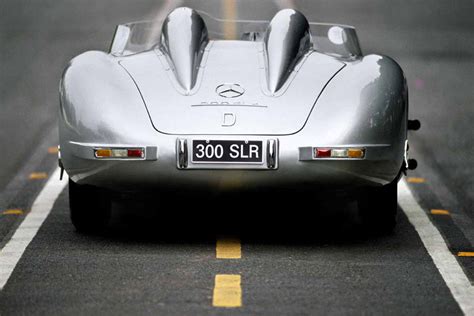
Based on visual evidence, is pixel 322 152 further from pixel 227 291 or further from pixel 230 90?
pixel 227 291

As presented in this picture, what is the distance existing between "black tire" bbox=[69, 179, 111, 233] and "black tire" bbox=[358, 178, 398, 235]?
162 cm

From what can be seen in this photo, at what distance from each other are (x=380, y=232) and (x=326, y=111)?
1051mm

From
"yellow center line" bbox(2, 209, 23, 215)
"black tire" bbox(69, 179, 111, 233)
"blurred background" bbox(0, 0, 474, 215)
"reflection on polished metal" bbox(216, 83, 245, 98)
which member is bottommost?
"blurred background" bbox(0, 0, 474, 215)

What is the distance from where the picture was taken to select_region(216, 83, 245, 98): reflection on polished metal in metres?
Answer: 7.86

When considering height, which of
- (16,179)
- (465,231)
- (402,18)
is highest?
(465,231)

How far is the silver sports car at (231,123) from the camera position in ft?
24.7

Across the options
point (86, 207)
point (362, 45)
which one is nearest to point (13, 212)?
point (86, 207)

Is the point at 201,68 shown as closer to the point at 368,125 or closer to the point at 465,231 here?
the point at 368,125

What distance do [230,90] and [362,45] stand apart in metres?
12.3

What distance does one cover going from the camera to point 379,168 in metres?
7.77

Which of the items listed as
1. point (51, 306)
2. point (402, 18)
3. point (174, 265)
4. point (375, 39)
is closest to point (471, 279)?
point (174, 265)

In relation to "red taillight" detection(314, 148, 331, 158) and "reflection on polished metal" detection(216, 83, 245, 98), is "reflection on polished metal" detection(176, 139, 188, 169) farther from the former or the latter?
"red taillight" detection(314, 148, 331, 158)

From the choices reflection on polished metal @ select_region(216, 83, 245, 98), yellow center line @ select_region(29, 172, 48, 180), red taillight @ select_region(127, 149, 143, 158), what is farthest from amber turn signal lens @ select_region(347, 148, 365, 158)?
yellow center line @ select_region(29, 172, 48, 180)

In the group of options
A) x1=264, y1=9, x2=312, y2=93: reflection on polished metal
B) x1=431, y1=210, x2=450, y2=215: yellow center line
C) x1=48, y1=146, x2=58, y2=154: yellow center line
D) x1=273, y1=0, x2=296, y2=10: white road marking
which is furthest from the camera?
x1=273, y1=0, x2=296, y2=10: white road marking
